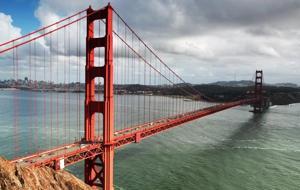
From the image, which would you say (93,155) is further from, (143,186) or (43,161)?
(143,186)

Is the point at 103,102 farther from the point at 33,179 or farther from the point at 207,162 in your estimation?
the point at 207,162

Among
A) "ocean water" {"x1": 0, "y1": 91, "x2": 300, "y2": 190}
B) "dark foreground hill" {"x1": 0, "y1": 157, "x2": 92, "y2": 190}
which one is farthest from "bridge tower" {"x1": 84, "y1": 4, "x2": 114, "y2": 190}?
"dark foreground hill" {"x1": 0, "y1": 157, "x2": 92, "y2": 190}

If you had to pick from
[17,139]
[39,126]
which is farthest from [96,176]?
[39,126]

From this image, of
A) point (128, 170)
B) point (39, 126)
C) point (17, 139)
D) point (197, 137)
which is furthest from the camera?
point (39, 126)

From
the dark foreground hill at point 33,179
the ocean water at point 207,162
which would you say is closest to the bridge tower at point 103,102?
the ocean water at point 207,162

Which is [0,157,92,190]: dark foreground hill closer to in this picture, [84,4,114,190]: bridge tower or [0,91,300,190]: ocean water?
[84,4,114,190]: bridge tower

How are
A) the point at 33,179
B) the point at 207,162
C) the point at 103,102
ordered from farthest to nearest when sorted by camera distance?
1. the point at 207,162
2. the point at 103,102
3. the point at 33,179

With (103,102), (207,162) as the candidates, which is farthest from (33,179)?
(207,162)
